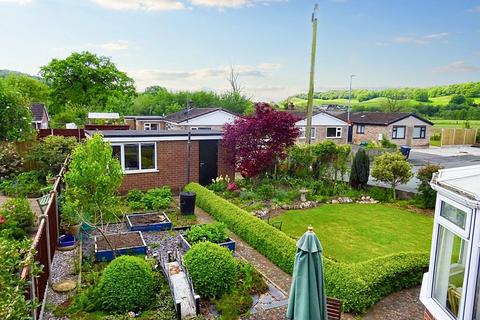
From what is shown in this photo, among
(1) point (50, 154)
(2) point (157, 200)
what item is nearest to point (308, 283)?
(2) point (157, 200)

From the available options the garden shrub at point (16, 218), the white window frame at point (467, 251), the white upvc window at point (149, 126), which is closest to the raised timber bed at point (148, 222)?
the garden shrub at point (16, 218)

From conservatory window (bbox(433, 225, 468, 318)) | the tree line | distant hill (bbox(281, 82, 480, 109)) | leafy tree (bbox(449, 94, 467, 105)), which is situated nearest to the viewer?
conservatory window (bbox(433, 225, 468, 318))

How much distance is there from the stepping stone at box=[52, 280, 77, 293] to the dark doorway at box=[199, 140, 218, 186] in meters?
9.89

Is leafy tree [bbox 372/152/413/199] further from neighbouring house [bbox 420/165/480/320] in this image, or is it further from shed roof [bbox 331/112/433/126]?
shed roof [bbox 331/112/433/126]

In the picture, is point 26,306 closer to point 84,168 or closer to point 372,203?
point 84,168

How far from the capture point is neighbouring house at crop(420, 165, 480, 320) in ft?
14.8

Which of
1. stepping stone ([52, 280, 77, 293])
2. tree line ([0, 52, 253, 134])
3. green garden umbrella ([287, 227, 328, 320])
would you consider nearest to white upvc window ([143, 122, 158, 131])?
tree line ([0, 52, 253, 134])

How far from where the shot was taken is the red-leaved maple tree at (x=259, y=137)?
16000 millimetres

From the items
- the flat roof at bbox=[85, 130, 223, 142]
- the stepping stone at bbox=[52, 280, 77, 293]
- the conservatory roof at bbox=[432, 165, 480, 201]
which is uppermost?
the conservatory roof at bbox=[432, 165, 480, 201]

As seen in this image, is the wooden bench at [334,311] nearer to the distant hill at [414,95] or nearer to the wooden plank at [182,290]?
the wooden plank at [182,290]

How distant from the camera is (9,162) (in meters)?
16.8

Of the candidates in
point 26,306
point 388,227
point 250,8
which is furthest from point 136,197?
point 250,8

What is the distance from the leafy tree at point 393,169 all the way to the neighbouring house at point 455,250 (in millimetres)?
10382

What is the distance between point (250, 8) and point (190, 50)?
37.5 feet
